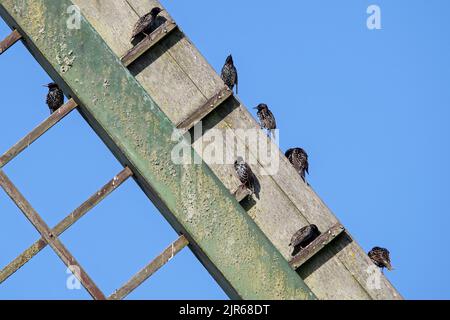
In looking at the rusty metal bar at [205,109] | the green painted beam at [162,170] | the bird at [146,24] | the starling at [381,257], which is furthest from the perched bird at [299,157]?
the green painted beam at [162,170]

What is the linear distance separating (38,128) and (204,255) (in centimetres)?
65

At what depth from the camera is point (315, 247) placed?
4.12 metres

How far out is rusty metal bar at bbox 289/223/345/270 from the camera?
4068 mm

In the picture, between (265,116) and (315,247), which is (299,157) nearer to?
Result: (265,116)

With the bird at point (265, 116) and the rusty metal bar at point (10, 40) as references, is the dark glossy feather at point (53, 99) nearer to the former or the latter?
the bird at point (265, 116)

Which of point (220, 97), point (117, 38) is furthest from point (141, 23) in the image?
point (220, 97)

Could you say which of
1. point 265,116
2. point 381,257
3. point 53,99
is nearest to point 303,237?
point 53,99

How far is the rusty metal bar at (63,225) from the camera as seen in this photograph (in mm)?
3096

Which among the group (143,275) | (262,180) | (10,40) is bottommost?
(262,180)

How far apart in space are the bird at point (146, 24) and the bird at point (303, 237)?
1.25 m

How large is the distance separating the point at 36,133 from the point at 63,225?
34 centimetres

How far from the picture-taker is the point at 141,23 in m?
5.16

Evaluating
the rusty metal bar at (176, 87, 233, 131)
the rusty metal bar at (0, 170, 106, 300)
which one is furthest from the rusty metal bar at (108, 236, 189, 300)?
the rusty metal bar at (176, 87, 233, 131)
